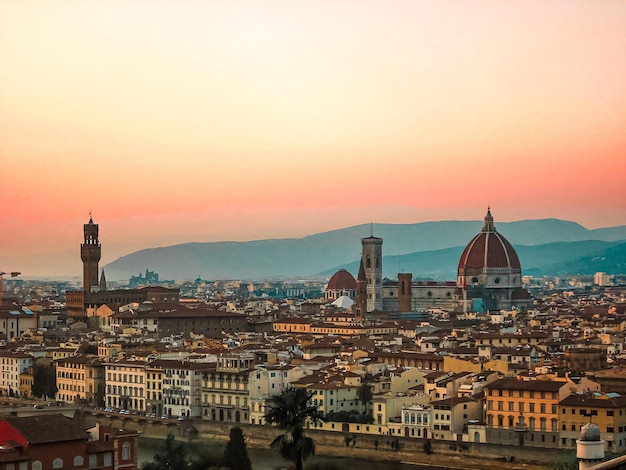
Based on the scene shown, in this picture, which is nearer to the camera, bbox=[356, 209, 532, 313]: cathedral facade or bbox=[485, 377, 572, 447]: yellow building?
bbox=[485, 377, 572, 447]: yellow building

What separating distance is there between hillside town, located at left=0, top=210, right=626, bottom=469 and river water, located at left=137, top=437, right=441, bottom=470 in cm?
121

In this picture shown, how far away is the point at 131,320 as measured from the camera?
5953cm

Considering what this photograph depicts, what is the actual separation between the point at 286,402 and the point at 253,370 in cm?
1688

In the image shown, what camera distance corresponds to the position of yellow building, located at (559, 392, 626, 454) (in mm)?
29859

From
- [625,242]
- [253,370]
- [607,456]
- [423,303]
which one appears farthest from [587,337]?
[625,242]

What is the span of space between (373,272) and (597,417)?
5822 cm

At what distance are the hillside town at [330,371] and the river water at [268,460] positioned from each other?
1214 millimetres

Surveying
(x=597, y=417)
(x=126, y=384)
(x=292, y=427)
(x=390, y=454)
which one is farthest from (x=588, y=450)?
(x=126, y=384)

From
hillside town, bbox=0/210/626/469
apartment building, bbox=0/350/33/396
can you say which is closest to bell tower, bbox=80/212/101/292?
hillside town, bbox=0/210/626/469

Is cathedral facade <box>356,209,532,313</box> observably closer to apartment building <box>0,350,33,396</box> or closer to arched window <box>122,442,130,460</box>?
apartment building <box>0,350,33,396</box>

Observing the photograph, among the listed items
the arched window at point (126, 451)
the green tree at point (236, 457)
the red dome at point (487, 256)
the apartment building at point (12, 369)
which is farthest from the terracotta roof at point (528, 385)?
the red dome at point (487, 256)

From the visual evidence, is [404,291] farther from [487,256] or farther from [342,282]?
[342,282]

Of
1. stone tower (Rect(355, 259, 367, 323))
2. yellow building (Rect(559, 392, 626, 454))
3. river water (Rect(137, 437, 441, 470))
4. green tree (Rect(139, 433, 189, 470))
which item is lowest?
river water (Rect(137, 437, 441, 470))

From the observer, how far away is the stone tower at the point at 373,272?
8759 cm
